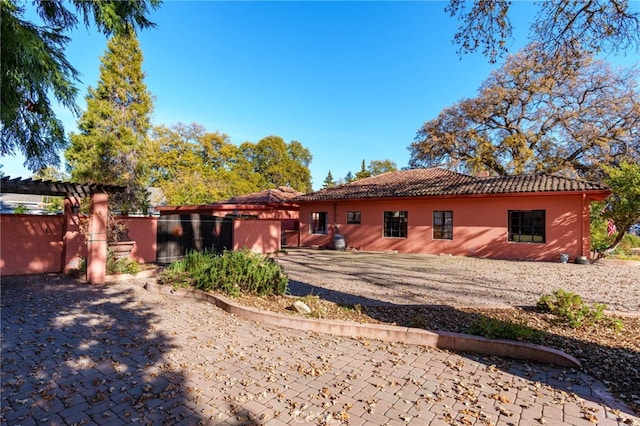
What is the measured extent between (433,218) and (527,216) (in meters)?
3.92

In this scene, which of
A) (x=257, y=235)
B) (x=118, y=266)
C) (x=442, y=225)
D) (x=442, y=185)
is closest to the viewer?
(x=118, y=266)

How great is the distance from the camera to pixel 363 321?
517 centimetres

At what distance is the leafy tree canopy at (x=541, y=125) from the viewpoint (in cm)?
1970

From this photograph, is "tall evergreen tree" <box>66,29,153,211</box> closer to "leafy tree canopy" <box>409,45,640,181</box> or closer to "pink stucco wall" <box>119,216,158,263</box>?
"pink stucco wall" <box>119,216,158,263</box>

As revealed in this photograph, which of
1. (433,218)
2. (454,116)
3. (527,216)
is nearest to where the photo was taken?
(527,216)

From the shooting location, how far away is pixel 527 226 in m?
14.3

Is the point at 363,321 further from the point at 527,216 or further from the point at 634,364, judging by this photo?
the point at 527,216

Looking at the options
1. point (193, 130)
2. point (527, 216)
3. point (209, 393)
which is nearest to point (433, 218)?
point (527, 216)

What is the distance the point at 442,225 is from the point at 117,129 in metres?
18.5

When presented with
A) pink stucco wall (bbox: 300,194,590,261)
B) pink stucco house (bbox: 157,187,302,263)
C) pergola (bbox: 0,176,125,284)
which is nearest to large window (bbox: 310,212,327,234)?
pink stucco wall (bbox: 300,194,590,261)

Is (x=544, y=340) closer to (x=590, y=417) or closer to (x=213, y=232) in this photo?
(x=590, y=417)

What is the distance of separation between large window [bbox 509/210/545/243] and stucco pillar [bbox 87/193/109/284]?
48.5ft

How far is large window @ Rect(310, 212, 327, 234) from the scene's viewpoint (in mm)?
20531

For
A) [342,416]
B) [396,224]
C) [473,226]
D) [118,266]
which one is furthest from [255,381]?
[396,224]
